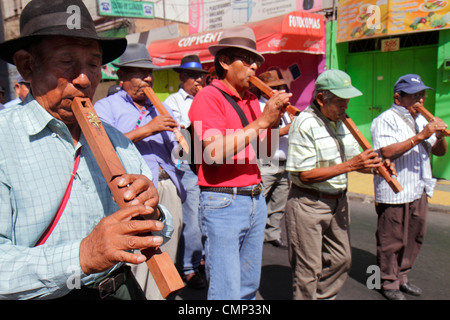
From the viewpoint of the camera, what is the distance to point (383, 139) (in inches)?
136

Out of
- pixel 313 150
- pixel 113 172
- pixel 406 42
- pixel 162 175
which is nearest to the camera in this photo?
pixel 113 172

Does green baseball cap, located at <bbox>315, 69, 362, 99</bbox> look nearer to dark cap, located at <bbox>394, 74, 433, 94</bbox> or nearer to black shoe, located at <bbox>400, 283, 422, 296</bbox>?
dark cap, located at <bbox>394, 74, 433, 94</bbox>

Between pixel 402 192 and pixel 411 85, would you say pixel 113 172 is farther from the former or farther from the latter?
pixel 411 85

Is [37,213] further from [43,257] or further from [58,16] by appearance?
[58,16]

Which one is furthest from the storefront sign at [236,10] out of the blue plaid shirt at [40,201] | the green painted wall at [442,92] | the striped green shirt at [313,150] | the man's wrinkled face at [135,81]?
the blue plaid shirt at [40,201]

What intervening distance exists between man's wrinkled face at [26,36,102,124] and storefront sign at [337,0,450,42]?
7.72 meters

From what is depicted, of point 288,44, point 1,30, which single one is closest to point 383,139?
point 288,44

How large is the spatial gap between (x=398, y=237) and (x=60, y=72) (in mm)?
3223

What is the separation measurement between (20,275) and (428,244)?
15.6 feet

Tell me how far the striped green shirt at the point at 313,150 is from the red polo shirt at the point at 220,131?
433mm

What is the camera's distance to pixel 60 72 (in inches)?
52.7

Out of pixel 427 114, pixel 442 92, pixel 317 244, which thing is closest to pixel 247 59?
pixel 317 244

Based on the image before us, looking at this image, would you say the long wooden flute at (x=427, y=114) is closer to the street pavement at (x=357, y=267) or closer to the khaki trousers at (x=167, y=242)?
the street pavement at (x=357, y=267)

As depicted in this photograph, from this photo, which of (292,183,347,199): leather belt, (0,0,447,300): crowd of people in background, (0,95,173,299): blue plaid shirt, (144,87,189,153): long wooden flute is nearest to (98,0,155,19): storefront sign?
(0,0,447,300): crowd of people in background
